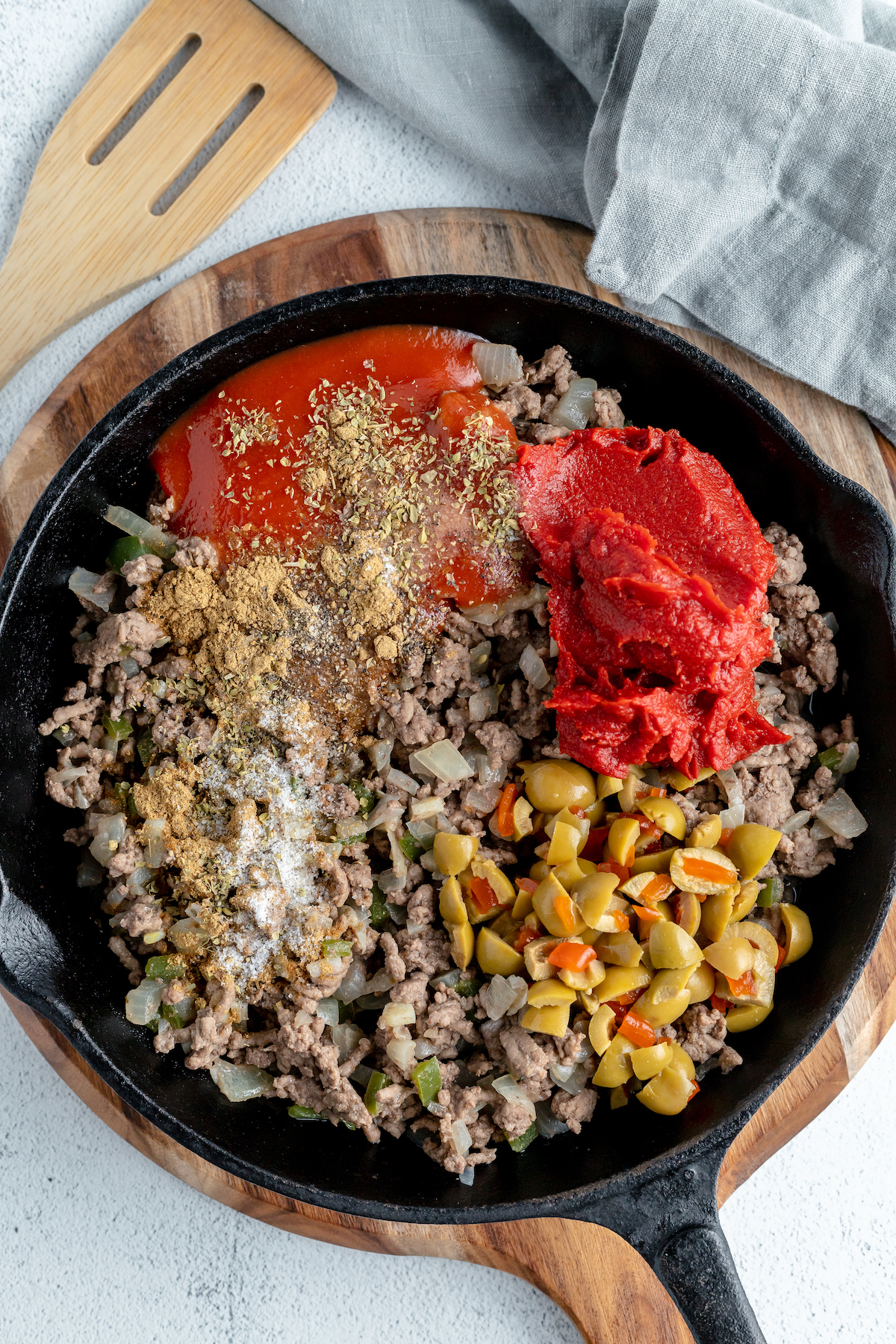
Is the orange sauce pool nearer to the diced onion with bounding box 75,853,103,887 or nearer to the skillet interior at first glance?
the skillet interior

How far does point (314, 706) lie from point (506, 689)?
536 millimetres

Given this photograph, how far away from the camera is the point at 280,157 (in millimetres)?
2930

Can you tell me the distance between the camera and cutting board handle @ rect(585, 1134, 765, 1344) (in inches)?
85.0

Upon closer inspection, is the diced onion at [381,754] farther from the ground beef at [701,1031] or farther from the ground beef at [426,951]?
the ground beef at [701,1031]

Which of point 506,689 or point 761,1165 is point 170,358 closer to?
point 506,689

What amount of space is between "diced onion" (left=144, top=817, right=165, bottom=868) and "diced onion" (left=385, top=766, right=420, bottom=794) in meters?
0.60

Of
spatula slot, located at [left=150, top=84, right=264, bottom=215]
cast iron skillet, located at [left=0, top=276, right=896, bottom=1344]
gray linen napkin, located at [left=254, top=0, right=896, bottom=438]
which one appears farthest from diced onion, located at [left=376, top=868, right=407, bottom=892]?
spatula slot, located at [left=150, top=84, right=264, bottom=215]

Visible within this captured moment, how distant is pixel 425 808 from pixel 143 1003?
0.90 m

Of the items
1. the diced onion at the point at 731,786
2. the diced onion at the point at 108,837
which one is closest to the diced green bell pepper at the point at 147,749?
the diced onion at the point at 108,837

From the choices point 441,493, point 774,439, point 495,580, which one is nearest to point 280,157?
point 441,493

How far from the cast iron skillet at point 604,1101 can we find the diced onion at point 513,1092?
186 millimetres

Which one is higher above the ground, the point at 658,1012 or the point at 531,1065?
the point at 658,1012

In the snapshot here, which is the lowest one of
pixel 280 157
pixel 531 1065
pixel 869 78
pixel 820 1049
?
pixel 531 1065

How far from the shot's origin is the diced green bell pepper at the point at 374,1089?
96.0 inches
